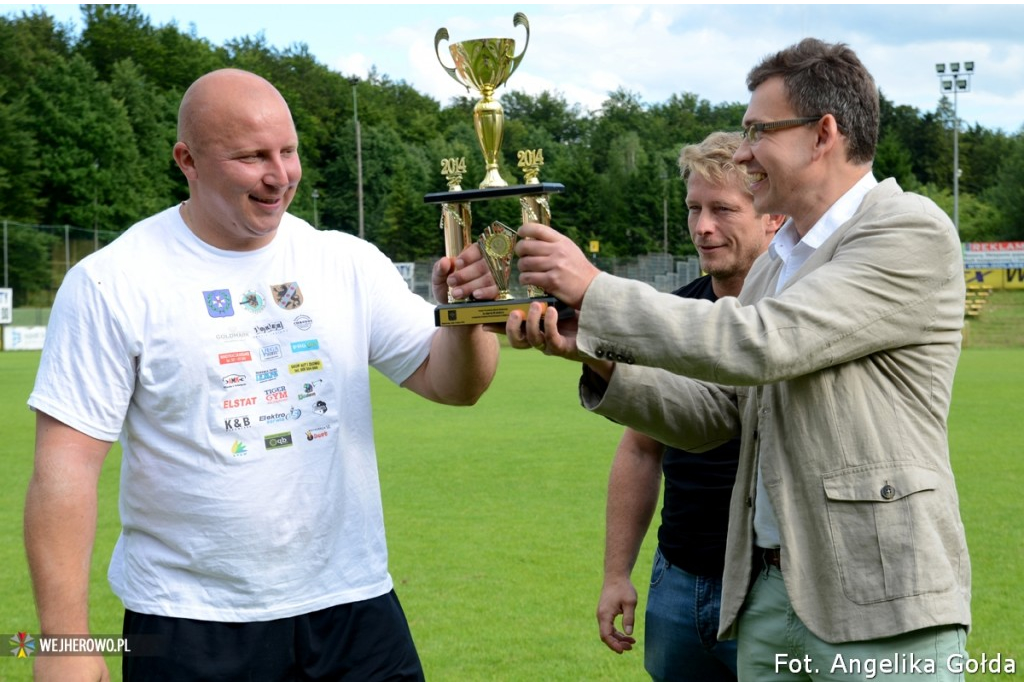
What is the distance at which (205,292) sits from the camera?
3369 mm

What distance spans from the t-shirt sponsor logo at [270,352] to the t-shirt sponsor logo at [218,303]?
→ 14 centimetres

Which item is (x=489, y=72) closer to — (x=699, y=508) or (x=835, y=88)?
(x=835, y=88)

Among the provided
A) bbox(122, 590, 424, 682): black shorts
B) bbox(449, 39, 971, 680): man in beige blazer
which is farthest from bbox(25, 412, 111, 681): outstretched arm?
bbox(449, 39, 971, 680): man in beige blazer

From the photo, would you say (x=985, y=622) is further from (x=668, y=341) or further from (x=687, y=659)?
(x=668, y=341)

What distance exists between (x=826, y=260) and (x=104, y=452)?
6.61 feet

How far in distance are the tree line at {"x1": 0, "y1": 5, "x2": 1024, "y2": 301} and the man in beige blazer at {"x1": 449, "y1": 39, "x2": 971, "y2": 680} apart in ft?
131

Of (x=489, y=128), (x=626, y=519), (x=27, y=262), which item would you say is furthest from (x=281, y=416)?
(x=27, y=262)

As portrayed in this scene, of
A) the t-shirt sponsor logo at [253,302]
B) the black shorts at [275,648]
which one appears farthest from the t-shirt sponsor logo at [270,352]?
the black shorts at [275,648]

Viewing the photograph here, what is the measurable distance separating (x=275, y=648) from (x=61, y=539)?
67 centimetres

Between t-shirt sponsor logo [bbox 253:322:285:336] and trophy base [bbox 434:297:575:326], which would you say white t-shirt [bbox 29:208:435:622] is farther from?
trophy base [bbox 434:297:575:326]

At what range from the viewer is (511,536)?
31.4 feet

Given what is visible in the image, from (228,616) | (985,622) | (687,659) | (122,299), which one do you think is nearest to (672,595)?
(687,659)

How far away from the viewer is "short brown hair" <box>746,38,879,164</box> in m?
2.84

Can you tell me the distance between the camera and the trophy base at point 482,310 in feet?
10.2
